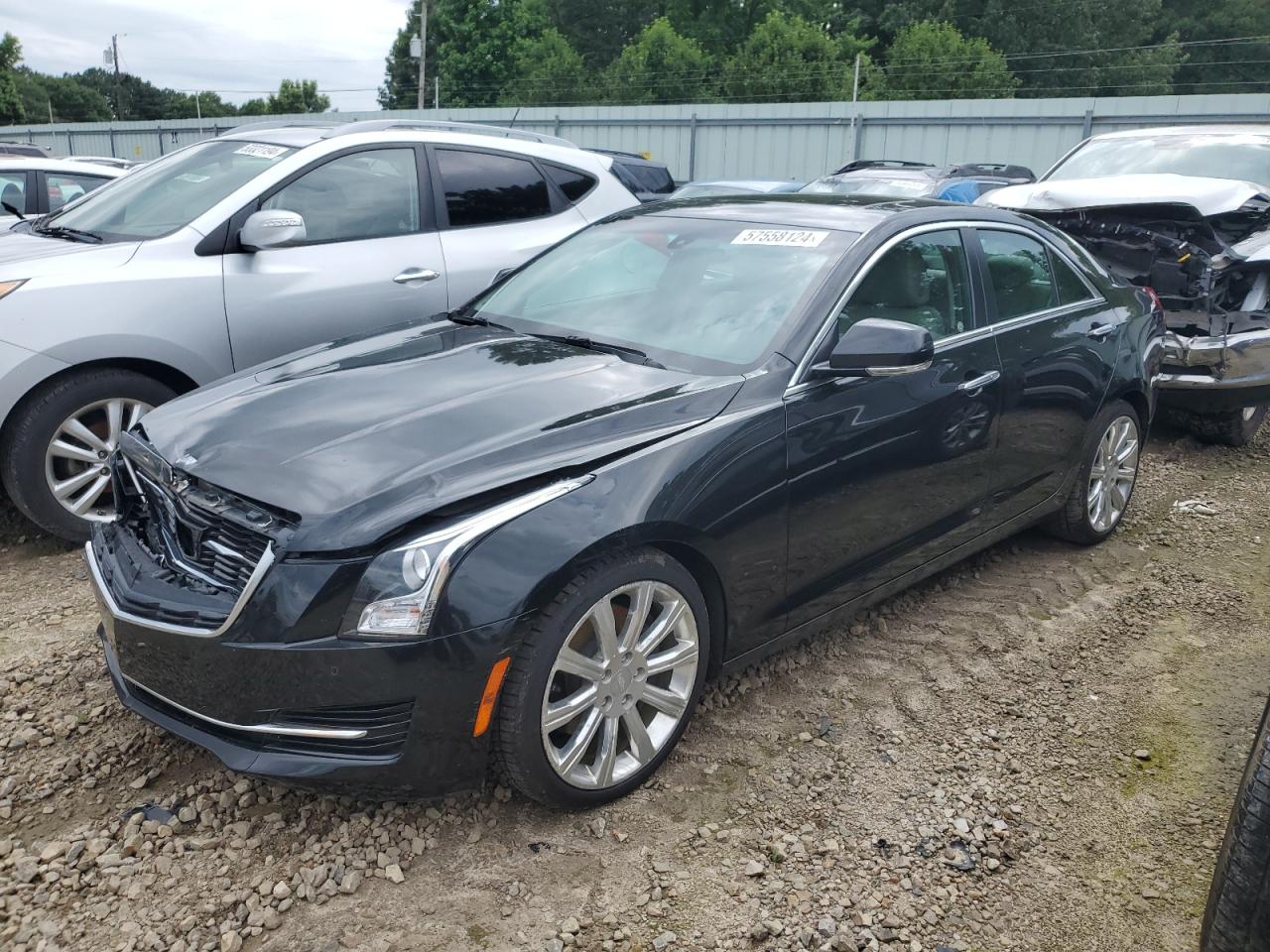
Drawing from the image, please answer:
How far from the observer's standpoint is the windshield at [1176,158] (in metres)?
7.58

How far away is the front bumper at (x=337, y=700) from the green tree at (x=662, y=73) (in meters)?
40.7

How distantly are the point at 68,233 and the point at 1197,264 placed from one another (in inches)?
247

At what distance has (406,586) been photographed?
93.7 inches

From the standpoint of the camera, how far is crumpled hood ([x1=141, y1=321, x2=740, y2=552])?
2.49 m

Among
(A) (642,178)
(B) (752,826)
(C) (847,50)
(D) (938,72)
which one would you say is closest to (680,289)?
(B) (752,826)

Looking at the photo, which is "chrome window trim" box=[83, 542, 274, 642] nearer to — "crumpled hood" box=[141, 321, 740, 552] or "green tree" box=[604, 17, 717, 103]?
"crumpled hood" box=[141, 321, 740, 552]

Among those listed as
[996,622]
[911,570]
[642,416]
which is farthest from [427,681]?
[996,622]

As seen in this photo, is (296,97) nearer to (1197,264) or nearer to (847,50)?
(847,50)

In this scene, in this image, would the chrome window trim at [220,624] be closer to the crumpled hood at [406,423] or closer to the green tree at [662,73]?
the crumpled hood at [406,423]

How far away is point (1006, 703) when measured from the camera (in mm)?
3473

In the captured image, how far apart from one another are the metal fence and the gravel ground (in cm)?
1470

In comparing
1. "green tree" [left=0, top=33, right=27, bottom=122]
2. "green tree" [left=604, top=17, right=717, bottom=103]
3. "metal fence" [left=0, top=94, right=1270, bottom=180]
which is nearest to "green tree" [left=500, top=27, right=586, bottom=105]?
"green tree" [left=604, top=17, right=717, bottom=103]

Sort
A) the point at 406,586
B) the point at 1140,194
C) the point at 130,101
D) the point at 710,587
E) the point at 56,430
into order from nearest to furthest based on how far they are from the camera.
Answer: the point at 406,586 < the point at 710,587 < the point at 56,430 < the point at 1140,194 < the point at 130,101

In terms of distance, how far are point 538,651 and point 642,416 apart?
0.75 m
